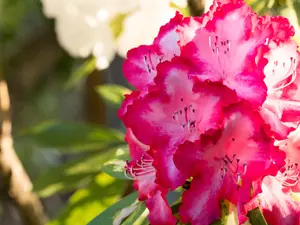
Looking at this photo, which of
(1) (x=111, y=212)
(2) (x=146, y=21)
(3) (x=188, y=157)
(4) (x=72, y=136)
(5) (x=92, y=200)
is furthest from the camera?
(4) (x=72, y=136)

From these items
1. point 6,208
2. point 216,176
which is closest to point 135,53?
point 216,176

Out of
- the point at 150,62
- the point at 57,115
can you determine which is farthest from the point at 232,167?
the point at 57,115

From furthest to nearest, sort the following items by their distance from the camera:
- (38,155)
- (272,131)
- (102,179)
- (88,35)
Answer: (38,155) → (102,179) → (88,35) → (272,131)

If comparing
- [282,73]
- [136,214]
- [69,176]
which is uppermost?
[282,73]

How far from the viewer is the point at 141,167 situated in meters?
0.49

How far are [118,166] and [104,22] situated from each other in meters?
0.25

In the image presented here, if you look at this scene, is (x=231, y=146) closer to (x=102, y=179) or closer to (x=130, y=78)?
(x=130, y=78)

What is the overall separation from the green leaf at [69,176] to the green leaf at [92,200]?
0.08 ft

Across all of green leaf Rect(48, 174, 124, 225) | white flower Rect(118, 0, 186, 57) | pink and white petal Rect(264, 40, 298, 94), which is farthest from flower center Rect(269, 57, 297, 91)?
green leaf Rect(48, 174, 124, 225)

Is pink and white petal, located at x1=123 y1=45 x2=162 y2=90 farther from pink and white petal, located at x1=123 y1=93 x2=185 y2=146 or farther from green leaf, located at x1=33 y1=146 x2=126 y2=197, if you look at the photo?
green leaf, located at x1=33 y1=146 x2=126 y2=197

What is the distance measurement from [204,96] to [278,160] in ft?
0.22

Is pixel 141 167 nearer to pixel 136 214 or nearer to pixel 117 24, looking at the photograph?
pixel 136 214

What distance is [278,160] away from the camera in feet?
1.43

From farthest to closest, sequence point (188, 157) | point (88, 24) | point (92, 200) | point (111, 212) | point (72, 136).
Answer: point (72, 136) → point (92, 200) → point (88, 24) → point (111, 212) → point (188, 157)
